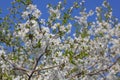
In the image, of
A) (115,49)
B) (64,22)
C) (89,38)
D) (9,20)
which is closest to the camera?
(64,22)

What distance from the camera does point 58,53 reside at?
10.0m

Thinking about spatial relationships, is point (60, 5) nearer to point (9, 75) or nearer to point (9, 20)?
point (9, 75)

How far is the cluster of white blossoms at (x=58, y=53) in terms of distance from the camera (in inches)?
394

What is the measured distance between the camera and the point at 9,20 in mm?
16359

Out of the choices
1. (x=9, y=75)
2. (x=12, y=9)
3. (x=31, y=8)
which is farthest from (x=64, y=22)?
(x=12, y=9)

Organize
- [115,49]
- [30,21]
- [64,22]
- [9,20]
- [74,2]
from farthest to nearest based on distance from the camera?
[9,20] < [115,49] < [74,2] < [64,22] < [30,21]

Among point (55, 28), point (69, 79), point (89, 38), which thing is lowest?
point (69, 79)

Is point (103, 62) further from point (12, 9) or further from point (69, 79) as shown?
point (12, 9)

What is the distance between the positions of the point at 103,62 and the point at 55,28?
3.66m

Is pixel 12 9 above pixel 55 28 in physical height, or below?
above

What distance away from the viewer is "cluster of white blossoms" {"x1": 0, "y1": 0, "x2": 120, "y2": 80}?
32.8 feet

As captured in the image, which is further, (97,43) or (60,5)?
(97,43)

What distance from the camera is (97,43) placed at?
46.6ft

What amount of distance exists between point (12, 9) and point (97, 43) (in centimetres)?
442
